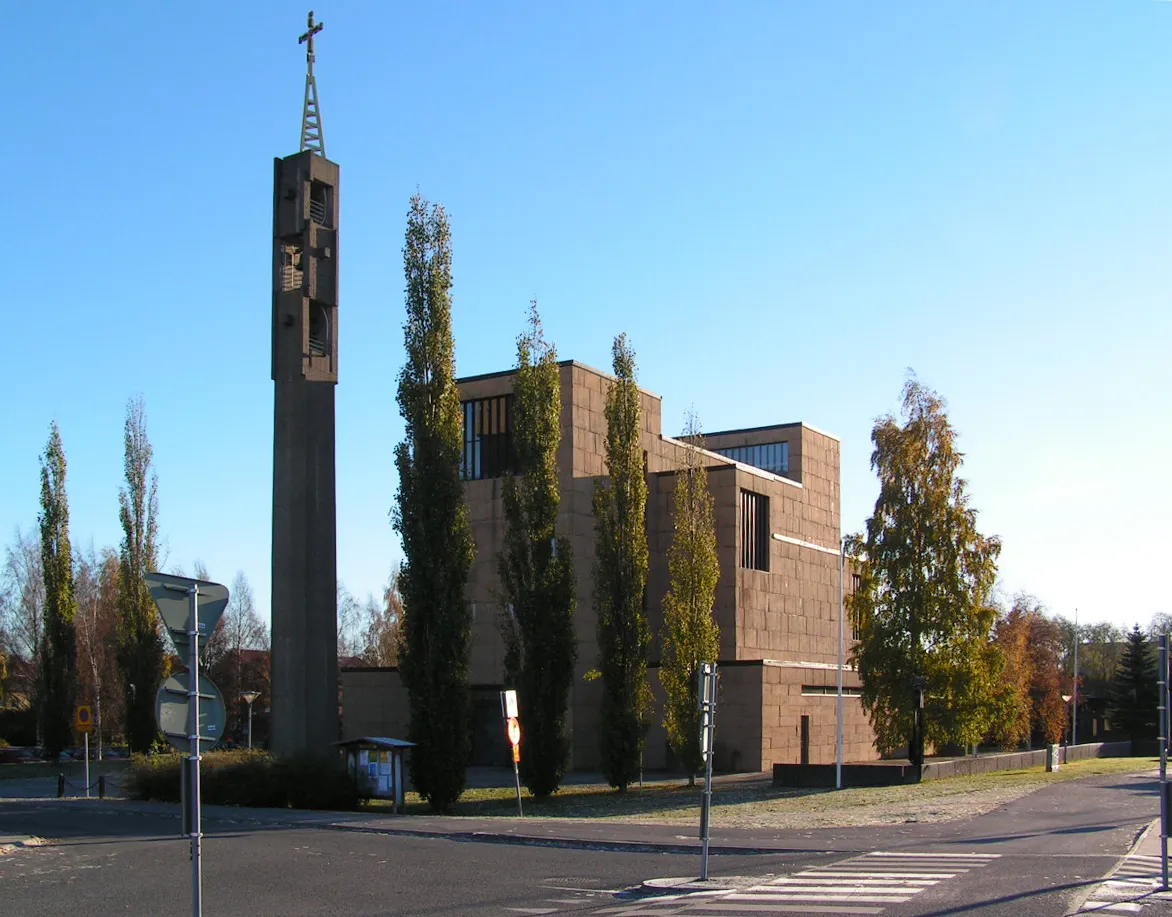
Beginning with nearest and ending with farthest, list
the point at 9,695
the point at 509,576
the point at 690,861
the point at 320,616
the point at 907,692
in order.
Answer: the point at 690,861, the point at 320,616, the point at 509,576, the point at 907,692, the point at 9,695

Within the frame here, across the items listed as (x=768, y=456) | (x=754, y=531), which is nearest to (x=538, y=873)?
(x=754, y=531)

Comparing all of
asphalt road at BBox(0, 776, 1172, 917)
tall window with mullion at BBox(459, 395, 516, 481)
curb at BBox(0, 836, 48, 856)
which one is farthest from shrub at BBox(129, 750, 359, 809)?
tall window with mullion at BBox(459, 395, 516, 481)

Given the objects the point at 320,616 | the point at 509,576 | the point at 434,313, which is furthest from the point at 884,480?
the point at 320,616

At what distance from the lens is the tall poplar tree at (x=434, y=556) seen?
31562mm

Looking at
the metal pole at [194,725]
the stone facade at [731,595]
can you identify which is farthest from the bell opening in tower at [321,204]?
the metal pole at [194,725]

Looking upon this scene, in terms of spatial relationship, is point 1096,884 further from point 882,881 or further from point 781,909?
point 781,909

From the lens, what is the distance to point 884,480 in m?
41.0

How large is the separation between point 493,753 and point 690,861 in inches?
1195

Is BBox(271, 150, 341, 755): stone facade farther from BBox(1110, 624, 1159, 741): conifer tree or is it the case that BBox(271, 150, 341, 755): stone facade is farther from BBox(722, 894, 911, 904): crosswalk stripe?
BBox(1110, 624, 1159, 741): conifer tree

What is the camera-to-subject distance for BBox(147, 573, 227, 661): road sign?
984 cm

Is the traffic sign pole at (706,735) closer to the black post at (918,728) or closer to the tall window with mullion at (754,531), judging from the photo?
the black post at (918,728)

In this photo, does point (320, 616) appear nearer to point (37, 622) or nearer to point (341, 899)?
point (341, 899)

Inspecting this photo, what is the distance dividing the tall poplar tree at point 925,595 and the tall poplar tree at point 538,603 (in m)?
11.0

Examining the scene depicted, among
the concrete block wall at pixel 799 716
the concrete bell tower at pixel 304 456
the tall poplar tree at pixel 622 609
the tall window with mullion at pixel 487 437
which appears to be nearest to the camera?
the concrete bell tower at pixel 304 456
